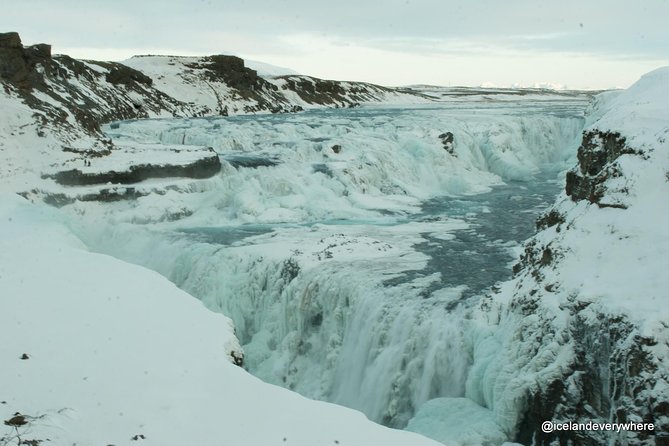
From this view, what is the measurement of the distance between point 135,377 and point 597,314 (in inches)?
220

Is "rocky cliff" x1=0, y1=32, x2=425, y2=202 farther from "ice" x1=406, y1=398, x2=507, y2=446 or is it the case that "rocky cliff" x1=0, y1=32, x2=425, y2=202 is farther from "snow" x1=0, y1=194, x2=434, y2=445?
"ice" x1=406, y1=398, x2=507, y2=446

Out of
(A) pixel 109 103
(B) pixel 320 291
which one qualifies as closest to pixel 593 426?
(B) pixel 320 291

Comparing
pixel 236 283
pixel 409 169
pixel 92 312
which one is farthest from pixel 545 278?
pixel 409 169

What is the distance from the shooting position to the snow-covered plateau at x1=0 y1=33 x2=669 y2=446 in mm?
6617

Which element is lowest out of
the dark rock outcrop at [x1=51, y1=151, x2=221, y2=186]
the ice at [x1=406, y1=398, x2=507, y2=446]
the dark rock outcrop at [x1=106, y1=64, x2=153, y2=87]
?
the ice at [x1=406, y1=398, x2=507, y2=446]

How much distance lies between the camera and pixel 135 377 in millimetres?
6832

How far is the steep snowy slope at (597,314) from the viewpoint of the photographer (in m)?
7.20

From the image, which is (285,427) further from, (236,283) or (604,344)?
(236,283)

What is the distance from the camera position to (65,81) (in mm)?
43844

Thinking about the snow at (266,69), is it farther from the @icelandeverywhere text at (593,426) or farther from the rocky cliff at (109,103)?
the @icelandeverywhere text at (593,426)

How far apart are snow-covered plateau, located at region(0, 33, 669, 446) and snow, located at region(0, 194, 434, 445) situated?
3 centimetres

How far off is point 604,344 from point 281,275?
864 cm

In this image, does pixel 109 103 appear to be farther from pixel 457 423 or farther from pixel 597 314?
pixel 597 314

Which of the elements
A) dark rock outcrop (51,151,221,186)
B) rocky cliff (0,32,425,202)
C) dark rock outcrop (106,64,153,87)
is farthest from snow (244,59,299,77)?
dark rock outcrop (51,151,221,186)
